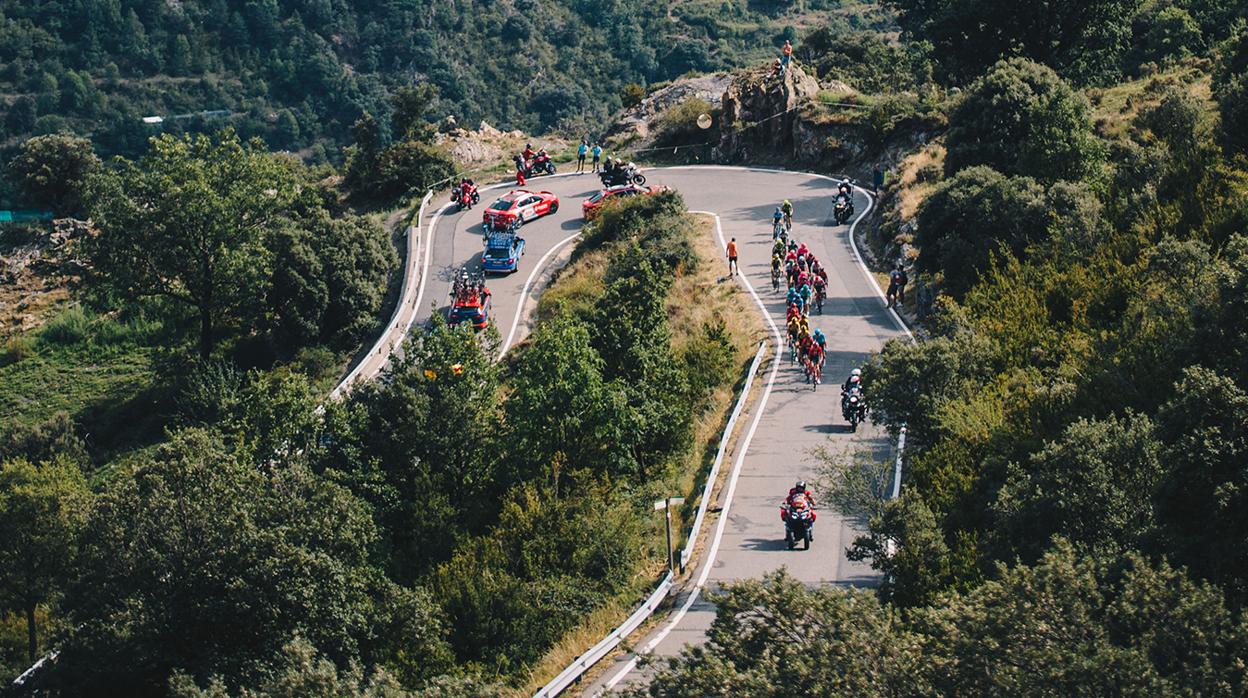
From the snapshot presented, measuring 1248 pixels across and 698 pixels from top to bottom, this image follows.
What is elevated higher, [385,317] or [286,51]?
[286,51]

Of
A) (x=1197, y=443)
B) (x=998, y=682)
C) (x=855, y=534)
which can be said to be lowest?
(x=855, y=534)

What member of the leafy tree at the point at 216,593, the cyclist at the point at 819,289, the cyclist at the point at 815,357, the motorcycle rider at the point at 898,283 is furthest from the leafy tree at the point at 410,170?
the leafy tree at the point at 216,593

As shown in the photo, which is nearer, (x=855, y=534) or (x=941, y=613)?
(x=941, y=613)

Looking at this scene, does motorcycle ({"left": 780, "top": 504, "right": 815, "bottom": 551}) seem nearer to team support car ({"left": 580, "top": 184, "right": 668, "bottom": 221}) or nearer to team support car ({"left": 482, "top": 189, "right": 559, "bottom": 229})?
team support car ({"left": 580, "top": 184, "right": 668, "bottom": 221})

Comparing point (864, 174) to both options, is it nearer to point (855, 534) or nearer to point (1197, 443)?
point (855, 534)

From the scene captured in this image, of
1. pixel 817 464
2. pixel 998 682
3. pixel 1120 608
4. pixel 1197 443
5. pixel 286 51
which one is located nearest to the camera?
pixel 998 682

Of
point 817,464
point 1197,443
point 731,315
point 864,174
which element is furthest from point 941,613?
point 864,174
